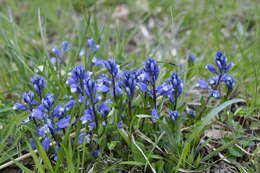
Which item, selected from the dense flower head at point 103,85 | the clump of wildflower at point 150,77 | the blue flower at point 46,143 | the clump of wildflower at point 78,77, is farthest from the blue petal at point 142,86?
the blue flower at point 46,143

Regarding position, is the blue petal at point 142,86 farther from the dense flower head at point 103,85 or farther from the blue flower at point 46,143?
the blue flower at point 46,143

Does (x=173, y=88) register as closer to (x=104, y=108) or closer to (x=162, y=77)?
(x=104, y=108)

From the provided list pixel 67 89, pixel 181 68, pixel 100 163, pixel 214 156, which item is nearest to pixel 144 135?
pixel 100 163

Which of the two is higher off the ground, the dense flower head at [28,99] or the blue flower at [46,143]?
the dense flower head at [28,99]

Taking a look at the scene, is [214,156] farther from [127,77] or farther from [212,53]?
[212,53]

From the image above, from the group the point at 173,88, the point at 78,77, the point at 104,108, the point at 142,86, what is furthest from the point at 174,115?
the point at 78,77

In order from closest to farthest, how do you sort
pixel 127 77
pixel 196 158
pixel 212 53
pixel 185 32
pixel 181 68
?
1. pixel 127 77
2. pixel 196 158
3. pixel 181 68
4. pixel 212 53
5. pixel 185 32
